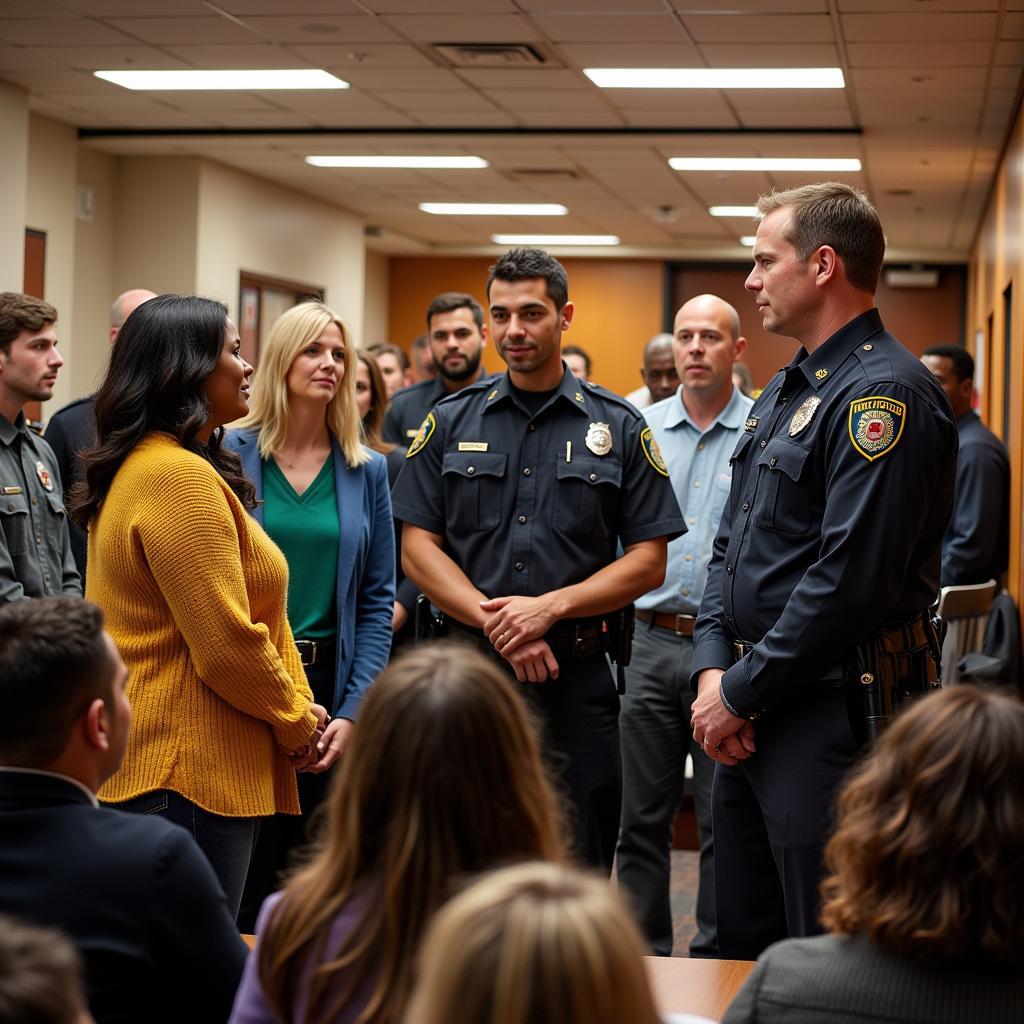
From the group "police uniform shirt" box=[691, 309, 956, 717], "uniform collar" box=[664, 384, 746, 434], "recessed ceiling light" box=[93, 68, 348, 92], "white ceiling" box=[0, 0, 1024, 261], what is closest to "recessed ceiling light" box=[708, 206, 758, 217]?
"white ceiling" box=[0, 0, 1024, 261]

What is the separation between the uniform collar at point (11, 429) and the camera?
400 cm

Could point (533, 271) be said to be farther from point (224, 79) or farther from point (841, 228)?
point (224, 79)

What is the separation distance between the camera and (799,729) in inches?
97.5

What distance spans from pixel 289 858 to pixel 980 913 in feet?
7.05

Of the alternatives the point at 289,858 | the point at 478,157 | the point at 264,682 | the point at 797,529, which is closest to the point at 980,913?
the point at 797,529

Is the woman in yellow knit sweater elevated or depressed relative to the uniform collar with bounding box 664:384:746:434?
depressed

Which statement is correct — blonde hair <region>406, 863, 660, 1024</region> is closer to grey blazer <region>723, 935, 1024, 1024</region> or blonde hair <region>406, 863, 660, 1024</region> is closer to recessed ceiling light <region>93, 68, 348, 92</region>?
grey blazer <region>723, 935, 1024, 1024</region>

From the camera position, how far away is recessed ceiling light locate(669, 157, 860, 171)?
10625mm

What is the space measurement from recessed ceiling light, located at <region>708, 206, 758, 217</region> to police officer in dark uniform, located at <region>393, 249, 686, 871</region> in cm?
1011

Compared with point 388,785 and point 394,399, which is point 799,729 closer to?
point 388,785

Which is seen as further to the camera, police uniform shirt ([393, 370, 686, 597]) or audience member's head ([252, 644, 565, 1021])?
police uniform shirt ([393, 370, 686, 597])

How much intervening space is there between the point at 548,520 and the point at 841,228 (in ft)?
3.49

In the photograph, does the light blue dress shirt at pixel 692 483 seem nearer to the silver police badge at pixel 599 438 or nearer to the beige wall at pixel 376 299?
the silver police badge at pixel 599 438

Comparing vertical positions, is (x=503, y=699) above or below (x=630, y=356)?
below
